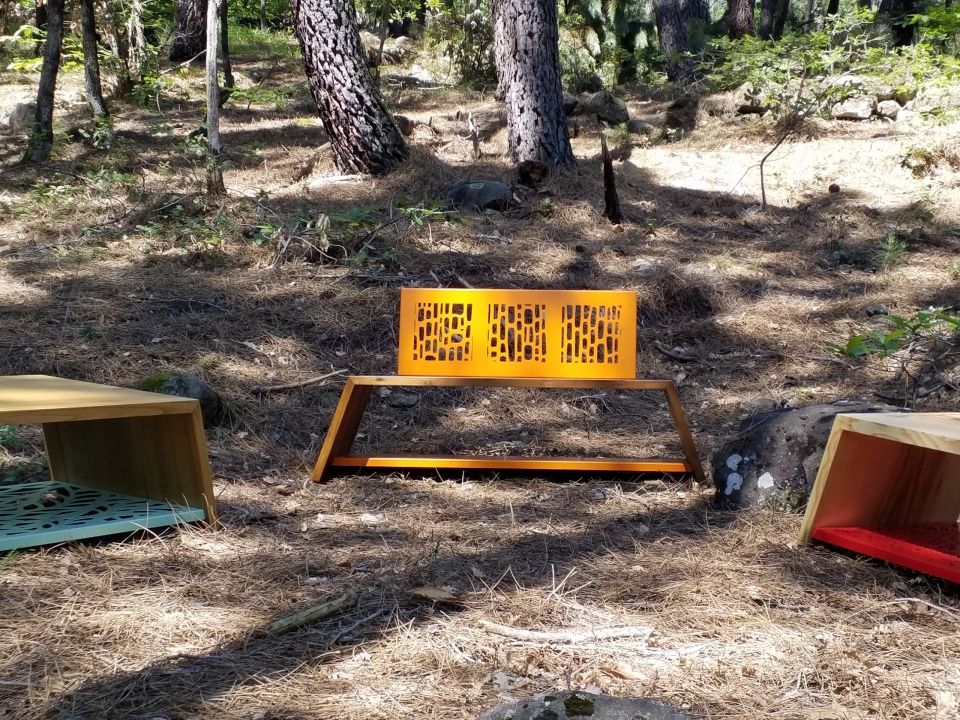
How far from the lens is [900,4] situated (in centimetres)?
1709

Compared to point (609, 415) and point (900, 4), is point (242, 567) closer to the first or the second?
point (609, 415)

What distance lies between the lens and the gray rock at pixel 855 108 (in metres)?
11.5

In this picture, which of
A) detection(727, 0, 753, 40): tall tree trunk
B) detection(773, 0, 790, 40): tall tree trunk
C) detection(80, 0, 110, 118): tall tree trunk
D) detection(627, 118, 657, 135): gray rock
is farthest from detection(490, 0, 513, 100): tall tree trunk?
detection(773, 0, 790, 40): tall tree trunk

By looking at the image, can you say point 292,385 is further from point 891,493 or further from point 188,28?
point 188,28

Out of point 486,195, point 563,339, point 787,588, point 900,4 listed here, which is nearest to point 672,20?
point 900,4

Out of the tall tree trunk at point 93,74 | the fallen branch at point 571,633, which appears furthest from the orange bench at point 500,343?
the tall tree trunk at point 93,74

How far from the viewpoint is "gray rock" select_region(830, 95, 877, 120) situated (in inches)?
452

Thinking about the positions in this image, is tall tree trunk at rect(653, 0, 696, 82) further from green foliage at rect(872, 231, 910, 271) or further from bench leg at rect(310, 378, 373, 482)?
bench leg at rect(310, 378, 373, 482)

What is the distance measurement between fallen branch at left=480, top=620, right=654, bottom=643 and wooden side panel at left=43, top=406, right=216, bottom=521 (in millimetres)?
1361

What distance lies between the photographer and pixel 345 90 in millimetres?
8391

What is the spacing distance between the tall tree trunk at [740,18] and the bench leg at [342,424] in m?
14.6

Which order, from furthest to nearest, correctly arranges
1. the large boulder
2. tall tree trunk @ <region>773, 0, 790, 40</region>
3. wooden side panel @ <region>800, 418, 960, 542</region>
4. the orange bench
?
tall tree trunk @ <region>773, 0, 790, 40</region> < the orange bench < the large boulder < wooden side panel @ <region>800, 418, 960, 542</region>

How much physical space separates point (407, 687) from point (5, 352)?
12.8 ft

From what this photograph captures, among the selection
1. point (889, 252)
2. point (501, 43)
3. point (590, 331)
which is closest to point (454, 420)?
point (590, 331)
